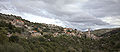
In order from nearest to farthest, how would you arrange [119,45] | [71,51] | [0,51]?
[0,51] → [71,51] → [119,45]

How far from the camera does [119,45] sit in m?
14.1

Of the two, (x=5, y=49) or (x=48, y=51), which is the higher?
(x=5, y=49)

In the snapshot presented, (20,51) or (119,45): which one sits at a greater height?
(20,51)

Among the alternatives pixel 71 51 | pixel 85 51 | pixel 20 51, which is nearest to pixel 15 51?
pixel 20 51

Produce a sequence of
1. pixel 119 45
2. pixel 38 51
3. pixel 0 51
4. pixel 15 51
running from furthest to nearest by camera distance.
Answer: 1. pixel 119 45
2. pixel 38 51
3. pixel 15 51
4. pixel 0 51

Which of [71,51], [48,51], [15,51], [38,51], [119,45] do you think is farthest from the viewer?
[119,45]

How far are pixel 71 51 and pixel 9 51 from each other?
723 centimetres

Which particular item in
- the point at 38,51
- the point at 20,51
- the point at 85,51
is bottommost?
the point at 85,51

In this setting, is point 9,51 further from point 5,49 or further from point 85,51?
point 85,51

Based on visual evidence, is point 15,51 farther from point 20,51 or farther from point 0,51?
point 0,51

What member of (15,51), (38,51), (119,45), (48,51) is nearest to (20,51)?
(15,51)

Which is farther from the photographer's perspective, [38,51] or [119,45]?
[119,45]

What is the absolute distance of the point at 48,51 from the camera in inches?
467

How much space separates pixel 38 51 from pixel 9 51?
123 inches
